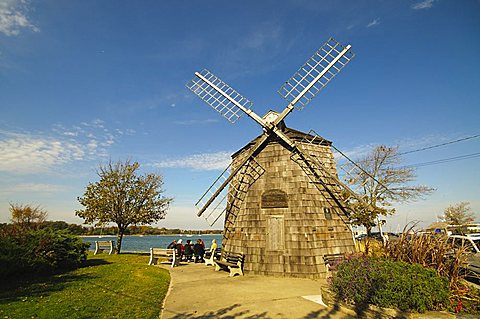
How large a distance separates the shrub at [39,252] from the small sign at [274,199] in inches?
399

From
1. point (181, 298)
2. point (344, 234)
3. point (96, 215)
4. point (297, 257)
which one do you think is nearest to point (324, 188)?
point (344, 234)

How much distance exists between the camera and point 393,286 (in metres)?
5.99

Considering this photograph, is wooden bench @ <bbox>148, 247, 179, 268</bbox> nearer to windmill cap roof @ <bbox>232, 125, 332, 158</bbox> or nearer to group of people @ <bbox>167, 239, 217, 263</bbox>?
group of people @ <bbox>167, 239, 217, 263</bbox>

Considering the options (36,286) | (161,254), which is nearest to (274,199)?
(161,254)

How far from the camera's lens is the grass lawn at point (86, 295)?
6.41 metres

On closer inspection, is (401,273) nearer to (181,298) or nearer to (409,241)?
(409,241)

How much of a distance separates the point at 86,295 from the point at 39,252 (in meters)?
4.88

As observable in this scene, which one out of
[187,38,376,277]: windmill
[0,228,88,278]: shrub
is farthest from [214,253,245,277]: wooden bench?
[0,228,88,278]: shrub

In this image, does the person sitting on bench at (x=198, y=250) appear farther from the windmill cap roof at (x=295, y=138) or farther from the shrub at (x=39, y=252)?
the windmill cap roof at (x=295, y=138)

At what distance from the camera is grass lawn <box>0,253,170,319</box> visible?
6.41 m

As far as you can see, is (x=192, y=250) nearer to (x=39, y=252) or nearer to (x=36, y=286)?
(x=39, y=252)

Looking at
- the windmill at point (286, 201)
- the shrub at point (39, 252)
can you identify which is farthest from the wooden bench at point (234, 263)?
the shrub at point (39, 252)

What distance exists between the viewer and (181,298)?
8047 millimetres

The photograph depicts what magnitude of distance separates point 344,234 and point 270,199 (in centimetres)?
410
